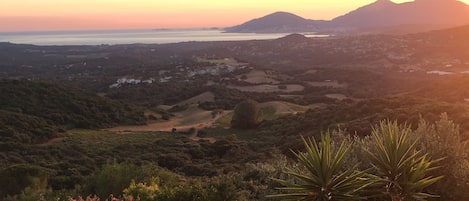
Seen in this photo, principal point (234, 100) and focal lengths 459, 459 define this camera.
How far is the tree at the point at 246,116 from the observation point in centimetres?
4349

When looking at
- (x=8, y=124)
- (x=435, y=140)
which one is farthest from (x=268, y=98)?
(x=435, y=140)

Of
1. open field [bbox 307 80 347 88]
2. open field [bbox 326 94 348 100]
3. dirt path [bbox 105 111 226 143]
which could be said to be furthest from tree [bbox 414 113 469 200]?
open field [bbox 307 80 347 88]

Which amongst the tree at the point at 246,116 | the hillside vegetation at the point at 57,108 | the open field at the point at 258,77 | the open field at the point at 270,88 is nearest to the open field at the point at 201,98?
the open field at the point at 270,88

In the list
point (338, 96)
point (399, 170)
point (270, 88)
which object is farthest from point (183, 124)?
point (399, 170)

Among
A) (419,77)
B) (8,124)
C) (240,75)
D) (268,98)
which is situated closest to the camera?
(8,124)

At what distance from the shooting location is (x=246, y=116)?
4384cm

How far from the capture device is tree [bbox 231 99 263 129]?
143 feet

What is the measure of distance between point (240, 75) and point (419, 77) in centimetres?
3310

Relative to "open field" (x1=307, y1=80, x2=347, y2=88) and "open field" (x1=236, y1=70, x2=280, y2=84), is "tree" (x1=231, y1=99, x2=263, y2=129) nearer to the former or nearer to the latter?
"open field" (x1=307, y1=80, x2=347, y2=88)

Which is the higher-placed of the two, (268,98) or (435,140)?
(435,140)

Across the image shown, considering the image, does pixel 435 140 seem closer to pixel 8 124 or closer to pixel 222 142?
pixel 222 142

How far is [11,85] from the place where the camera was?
49094 millimetres

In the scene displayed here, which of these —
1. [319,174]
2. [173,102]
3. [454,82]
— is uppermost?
[319,174]

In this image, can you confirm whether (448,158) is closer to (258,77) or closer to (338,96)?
(338,96)
